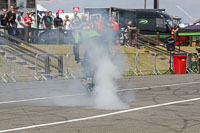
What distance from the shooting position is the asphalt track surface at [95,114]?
718 centimetres

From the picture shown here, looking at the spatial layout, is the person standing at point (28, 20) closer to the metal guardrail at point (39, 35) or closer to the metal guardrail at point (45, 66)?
the metal guardrail at point (39, 35)

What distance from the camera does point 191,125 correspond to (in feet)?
24.5

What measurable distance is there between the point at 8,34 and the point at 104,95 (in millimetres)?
12235

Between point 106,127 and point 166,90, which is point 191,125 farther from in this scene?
point 166,90

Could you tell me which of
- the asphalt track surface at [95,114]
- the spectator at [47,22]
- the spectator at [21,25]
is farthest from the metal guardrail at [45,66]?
the asphalt track surface at [95,114]

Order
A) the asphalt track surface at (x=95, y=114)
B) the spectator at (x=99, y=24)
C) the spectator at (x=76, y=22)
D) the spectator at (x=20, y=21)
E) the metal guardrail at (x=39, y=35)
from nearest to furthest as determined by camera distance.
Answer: the asphalt track surface at (x=95, y=114) < the spectator at (x=99, y=24) < the spectator at (x=76, y=22) < the metal guardrail at (x=39, y=35) < the spectator at (x=20, y=21)

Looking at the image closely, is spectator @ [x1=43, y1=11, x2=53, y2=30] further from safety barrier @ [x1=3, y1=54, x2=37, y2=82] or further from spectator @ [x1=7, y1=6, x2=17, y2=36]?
safety barrier @ [x1=3, y1=54, x2=37, y2=82]

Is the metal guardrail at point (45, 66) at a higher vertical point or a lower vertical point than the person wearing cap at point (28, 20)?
lower

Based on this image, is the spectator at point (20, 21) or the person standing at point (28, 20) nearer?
the spectator at point (20, 21)

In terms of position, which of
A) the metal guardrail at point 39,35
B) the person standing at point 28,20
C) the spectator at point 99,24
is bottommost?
the metal guardrail at point 39,35

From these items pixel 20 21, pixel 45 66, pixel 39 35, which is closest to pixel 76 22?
pixel 45 66

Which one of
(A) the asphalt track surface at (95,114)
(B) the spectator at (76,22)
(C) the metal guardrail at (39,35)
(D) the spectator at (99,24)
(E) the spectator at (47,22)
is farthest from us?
(E) the spectator at (47,22)

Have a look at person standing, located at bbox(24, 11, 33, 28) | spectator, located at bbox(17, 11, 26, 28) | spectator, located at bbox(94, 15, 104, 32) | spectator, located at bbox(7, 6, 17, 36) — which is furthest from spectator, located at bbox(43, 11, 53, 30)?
spectator, located at bbox(94, 15, 104, 32)

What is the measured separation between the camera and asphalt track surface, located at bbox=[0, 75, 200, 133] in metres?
7.18
